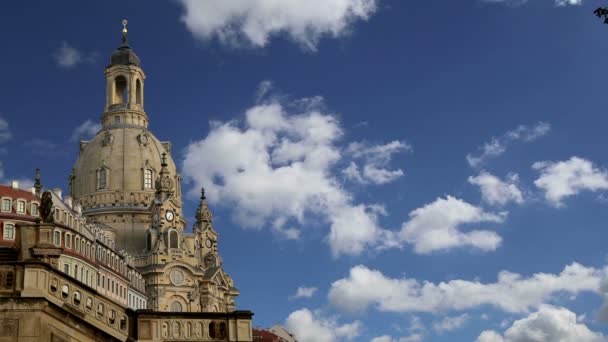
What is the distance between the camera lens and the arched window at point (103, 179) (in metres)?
124

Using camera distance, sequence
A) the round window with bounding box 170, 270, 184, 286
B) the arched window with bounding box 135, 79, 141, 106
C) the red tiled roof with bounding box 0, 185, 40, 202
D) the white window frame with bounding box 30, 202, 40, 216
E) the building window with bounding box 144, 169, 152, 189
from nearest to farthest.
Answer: the red tiled roof with bounding box 0, 185, 40, 202, the white window frame with bounding box 30, 202, 40, 216, the round window with bounding box 170, 270, 184, 286, the building window with bounding box 144, 169, 152, 189, the arched window with bounding box 135, 79, 141, 106

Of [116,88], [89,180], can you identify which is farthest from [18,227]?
[116,88]

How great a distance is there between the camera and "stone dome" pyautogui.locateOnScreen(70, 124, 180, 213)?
124 m

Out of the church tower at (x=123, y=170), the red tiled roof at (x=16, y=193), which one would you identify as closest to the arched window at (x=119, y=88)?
the church tower at (x=123, y=170)

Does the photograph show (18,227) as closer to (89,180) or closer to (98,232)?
(98,232)

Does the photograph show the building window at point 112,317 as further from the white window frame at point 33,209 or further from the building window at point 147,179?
the building window at point 147,179

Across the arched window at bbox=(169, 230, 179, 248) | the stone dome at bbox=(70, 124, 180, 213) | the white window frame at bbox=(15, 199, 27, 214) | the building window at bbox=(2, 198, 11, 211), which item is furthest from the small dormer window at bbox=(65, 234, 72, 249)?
→ the stone dome at bbox=(70, 124, 180, 213)

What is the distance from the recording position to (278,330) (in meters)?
147

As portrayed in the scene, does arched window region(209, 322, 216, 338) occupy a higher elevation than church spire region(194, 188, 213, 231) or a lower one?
lower

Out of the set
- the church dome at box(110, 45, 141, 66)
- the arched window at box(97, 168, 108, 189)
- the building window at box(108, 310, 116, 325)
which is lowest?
the building window at box(108, 310, 116, 325)

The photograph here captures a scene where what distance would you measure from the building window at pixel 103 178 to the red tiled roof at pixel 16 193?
34.7 m

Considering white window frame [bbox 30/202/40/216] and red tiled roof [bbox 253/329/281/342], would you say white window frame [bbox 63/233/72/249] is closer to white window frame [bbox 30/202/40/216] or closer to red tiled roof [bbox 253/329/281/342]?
white window frame [bbox 30/202/40/216]

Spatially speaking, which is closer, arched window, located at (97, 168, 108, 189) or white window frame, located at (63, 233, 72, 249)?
white window frame, located at (63, 233, 72, 249)

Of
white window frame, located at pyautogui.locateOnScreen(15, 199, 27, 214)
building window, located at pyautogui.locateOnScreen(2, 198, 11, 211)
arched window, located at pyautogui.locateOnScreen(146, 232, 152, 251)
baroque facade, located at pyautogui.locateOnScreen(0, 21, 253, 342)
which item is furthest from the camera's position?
arched window, located at pyautogui.locateOnScreen(146, 232, 152, 251)
